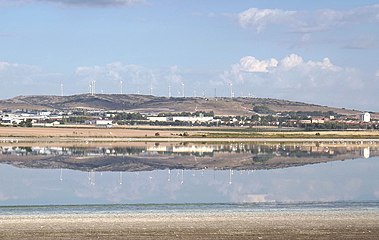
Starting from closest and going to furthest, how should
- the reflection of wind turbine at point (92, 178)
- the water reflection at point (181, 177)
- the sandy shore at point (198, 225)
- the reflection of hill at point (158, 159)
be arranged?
1. the sandy shore at point (198, 225)
2. the water reflection at point (181, 177)
3. the reflection of wind turbine at point (92, 178)
4. the reflection of hill at point (158, 159)

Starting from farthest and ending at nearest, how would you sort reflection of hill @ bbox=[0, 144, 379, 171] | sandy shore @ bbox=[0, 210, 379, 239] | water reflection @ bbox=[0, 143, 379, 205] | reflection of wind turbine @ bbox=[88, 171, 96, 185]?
reflection of hill @ bbox=[0, 144, 379, 171] < reflection of wind turbine @ bbox=[88, 171, 96, 185] < water reflection @ bbox=[0, 143, 379, 205] < sandy shore @ bbox=[0, 210, 379, 239]

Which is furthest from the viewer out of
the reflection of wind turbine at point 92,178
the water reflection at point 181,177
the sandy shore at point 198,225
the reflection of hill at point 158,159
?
the reflection of hill at point 158,159

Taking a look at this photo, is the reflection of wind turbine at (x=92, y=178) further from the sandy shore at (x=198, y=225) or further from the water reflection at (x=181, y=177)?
the sandy shore at (x=198, y=225)

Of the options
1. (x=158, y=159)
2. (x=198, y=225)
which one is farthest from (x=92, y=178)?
(x=198, y=225)

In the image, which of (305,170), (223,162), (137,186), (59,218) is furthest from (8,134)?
(59,218)

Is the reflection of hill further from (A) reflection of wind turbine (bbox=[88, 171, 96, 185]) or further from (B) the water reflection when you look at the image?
(A) reflection of wind turbine (bbox=[88, 171, 96, 185])

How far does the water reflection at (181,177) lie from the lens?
32.2 m

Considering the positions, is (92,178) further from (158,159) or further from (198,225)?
(198,225)

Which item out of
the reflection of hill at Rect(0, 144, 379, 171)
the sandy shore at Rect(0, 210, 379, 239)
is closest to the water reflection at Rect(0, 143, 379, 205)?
the reflection of hill at Rect(0, 144, 379, 171)

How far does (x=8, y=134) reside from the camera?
98.2 metres

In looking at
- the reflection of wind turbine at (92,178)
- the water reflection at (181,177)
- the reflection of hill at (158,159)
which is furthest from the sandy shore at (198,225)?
the reflection of hill at (158,159)

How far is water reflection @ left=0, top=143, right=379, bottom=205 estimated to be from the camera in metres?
32.2

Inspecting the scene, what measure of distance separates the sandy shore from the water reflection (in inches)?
273

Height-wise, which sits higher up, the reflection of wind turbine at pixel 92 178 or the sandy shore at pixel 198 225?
the sandy shore at pixel 198 225
